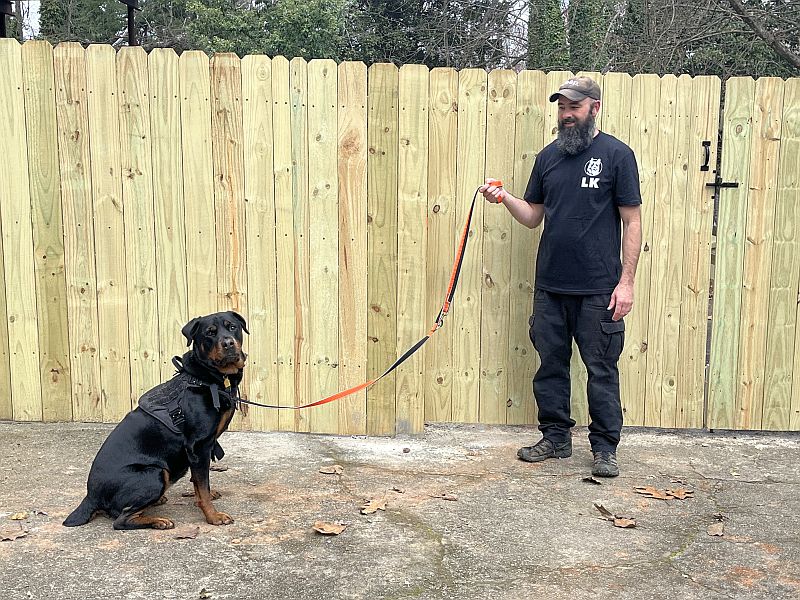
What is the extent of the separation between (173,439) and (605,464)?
7.61ft

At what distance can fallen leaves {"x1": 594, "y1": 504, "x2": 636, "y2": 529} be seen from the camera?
12.4 ft

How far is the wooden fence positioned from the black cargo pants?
0.43 m

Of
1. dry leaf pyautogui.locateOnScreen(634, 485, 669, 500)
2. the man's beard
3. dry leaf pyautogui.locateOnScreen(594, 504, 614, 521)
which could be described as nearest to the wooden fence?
the man's beard

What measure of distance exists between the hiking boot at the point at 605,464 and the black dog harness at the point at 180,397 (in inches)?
80.0

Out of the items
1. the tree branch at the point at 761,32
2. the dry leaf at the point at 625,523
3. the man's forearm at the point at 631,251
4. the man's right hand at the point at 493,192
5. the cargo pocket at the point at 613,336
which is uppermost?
the tree branch at the point at 761,32

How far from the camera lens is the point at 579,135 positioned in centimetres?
437

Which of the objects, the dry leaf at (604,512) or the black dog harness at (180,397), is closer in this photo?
the black dog harness at (180,397)

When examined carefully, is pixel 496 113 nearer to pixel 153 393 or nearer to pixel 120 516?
pixel 153 393

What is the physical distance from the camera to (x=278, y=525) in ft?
12.2

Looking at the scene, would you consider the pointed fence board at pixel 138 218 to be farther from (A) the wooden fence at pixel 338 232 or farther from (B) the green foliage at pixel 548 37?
(B) the green foliage at pixel 548 37

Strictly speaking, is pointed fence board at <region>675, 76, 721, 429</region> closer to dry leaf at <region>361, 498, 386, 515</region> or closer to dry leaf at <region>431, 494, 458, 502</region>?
dry leaf at <region>431, 494, 458, 502</region>

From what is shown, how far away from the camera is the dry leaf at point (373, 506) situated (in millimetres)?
3885

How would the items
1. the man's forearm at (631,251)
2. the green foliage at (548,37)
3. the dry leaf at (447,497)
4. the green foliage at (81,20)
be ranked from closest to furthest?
the dry leaf at (447,497) → the man's forearm at (631,251) → the green foliage at (548,37) → the green foliage at (81,20)

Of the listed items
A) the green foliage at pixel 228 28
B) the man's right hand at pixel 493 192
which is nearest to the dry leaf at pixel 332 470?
the man's right hand at pixel 493 192
